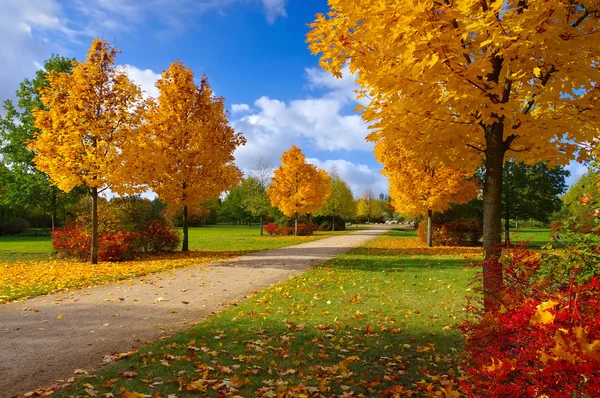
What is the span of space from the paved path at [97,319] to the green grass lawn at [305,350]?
50 cm

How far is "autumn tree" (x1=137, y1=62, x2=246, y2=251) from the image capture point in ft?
52.4

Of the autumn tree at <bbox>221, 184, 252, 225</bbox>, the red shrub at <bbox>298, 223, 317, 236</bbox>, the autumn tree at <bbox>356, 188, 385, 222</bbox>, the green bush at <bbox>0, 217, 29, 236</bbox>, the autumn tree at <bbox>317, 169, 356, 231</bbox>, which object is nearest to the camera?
the green bush at <bbox>0, 217, 29, 236</bbox>

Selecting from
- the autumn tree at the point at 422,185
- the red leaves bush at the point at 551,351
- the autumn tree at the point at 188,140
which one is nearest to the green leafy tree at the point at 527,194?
the autumn tree at the point at 422,185

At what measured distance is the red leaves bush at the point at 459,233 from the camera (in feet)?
75.4

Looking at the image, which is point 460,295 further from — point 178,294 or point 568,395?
point 568,395

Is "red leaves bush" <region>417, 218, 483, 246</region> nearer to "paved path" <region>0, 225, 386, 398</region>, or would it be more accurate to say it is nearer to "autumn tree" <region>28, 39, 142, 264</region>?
"paved path" <region>0, 225, 386, 398</region>

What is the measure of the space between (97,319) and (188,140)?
11168 mm

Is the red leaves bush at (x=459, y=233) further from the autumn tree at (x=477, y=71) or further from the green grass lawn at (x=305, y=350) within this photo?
the autumn tree at (x=477, y=71)

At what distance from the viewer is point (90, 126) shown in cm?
1307

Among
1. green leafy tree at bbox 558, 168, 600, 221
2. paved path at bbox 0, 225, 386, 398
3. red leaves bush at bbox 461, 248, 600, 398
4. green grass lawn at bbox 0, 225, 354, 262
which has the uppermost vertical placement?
green leafy tree at bbox 558, 168, 600, 221

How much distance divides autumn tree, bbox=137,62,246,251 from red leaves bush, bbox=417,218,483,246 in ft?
43.3

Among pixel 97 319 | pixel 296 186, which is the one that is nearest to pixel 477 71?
pixel 97 319

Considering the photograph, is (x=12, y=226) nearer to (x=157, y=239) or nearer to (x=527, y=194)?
(x=157, y=239)

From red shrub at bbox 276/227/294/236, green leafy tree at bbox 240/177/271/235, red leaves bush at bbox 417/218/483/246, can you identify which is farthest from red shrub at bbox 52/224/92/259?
green leafy tree at bbox 240/177/271/235
